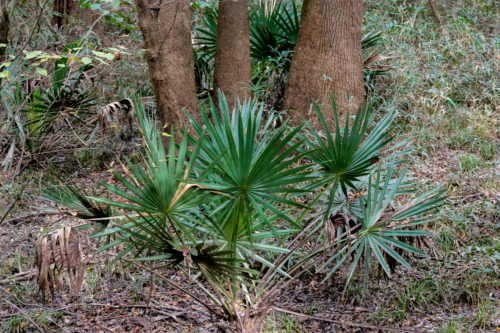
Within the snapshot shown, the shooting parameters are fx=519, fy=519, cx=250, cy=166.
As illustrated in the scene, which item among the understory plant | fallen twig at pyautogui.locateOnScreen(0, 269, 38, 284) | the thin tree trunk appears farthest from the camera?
the thin tree trunk

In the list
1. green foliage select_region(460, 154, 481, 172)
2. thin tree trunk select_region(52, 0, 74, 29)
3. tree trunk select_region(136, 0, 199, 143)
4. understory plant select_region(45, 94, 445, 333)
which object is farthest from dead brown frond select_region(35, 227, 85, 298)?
thin tree trunk select_region(52, 0, 74, 29)

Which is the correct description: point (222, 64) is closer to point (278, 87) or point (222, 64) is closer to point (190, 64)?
point (190, 64)

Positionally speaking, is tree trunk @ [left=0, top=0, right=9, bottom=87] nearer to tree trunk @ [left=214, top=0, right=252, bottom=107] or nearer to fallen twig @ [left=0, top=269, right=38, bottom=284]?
fallen twig @ [left=0, top=269, right=38, bottom=284]

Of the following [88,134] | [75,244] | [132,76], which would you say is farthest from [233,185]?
[132,76]

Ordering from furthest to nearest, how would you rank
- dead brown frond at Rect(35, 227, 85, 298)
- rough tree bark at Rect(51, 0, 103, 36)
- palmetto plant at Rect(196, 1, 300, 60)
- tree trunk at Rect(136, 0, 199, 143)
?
1. rough tree bark at Rect(51, 0, 103, 36)
2. palmetto plant at Rect(196, 1, 300, 60)
3. tree trunk at Rect(136, 0, 199, 143)
4. dead brown frond at Rect(35, 227, 85, 298)

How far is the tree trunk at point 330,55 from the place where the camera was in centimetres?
641

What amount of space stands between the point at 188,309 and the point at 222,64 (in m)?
3.18

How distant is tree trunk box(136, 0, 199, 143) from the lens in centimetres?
573

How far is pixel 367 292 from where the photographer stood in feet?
15.6

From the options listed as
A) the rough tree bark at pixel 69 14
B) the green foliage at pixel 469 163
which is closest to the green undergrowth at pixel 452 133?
the green foliage at pixel 469 163

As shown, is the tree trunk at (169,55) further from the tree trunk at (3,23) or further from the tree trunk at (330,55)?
the tree trunk at (3,23)

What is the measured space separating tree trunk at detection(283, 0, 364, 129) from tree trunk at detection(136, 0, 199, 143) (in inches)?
55.7

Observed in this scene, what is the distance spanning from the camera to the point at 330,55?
6.42 meters

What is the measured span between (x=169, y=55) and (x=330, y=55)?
6.52ft
